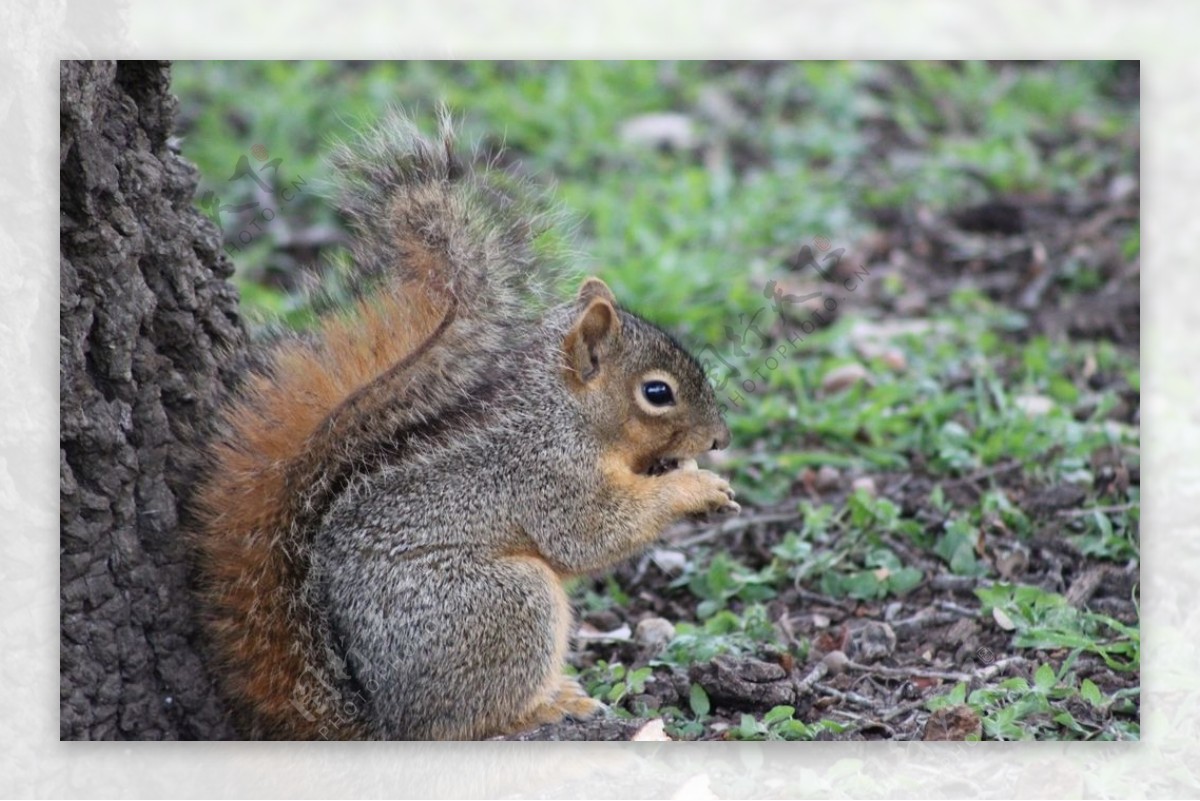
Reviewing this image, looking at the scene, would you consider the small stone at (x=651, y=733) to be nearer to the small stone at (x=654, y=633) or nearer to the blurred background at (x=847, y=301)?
the blurred background at (x=847, y=301)

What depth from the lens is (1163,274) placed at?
122 inches

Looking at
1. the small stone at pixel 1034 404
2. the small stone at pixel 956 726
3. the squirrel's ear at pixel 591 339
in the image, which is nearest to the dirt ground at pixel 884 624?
the small stone at pixel 956 726

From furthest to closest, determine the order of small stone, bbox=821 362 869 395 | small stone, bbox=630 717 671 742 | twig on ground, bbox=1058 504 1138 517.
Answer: small stone, bbox=821 362 869 395 → twig on ground, bbox=1058 504 1138 517 → small stone, bbox=630 717 671 742

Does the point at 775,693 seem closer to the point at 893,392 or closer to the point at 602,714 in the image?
the point at 602,714

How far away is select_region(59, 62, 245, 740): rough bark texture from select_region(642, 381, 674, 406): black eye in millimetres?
742

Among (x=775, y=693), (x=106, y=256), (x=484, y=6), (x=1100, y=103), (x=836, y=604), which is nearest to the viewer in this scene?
(x=106, y=256)

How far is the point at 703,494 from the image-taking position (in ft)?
8.44

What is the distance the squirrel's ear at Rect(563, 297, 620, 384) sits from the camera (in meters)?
2.55

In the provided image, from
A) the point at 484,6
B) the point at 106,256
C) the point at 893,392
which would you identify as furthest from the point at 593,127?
the point at 106,256

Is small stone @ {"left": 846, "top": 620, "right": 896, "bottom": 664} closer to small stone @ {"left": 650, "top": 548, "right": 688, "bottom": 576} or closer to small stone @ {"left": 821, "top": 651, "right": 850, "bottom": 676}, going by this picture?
small stone @ {"left": 821, "top": 651, "right": 850, "bottom": 676}

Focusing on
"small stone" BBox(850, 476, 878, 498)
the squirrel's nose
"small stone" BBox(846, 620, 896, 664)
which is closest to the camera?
the squirrel's nose

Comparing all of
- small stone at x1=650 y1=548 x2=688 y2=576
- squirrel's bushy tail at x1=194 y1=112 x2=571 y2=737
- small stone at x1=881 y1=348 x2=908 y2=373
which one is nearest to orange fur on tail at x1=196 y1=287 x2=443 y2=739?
squirrel's bushy tail at x1=194 y1=112 x2=571 y2=737

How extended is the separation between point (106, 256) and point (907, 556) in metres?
1.67

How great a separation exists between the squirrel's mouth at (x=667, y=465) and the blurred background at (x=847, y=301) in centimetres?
35
